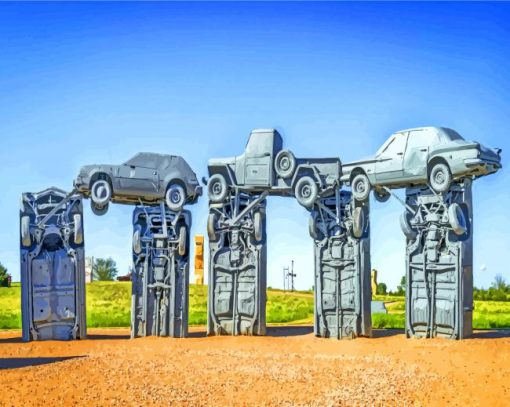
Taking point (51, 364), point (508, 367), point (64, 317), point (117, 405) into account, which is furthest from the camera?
point (64, 317)

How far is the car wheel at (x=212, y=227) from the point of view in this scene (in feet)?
76.1

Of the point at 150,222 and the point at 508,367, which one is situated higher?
the point at 150,222

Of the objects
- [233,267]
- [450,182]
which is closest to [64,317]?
[233,267]

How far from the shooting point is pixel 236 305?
74.8 feet

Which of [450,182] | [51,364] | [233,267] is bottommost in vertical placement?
[51,364]

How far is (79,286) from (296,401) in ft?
35.3

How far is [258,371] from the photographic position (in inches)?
625

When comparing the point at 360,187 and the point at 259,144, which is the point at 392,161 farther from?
the point at 259,144

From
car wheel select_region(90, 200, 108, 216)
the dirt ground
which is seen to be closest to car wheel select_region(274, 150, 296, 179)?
the dirt ground

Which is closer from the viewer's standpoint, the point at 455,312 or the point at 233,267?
the point at 455,312

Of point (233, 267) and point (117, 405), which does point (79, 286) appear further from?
point (117, 405)

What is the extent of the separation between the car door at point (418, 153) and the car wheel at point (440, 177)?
258 millimetres

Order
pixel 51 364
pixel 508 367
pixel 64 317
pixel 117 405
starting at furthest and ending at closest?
pixel 64 317 → pixel 51 364 → pixel 508 367 → pixel 117 405

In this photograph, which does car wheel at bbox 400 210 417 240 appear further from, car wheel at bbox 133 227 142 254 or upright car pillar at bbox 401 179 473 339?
car wheel at bbox 133 227 142 254
